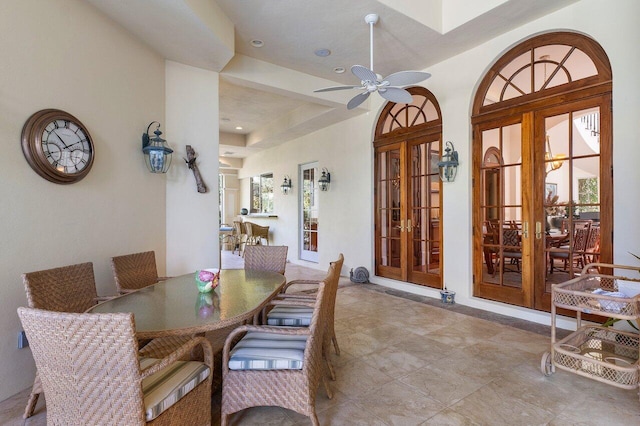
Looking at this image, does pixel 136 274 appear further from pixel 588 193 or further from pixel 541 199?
pixel 588 193

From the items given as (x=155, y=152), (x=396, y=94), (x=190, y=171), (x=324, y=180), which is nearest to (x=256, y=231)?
(x=324, y=180)

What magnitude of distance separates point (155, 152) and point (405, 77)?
8.68ft

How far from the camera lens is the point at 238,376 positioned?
6.15ft

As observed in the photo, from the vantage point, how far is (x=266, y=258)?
11.8 feet

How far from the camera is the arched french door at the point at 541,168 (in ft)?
10.9

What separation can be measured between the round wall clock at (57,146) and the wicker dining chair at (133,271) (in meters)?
0.78

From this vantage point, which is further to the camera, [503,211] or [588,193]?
[503,211]

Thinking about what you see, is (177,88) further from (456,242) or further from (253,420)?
(456,242)

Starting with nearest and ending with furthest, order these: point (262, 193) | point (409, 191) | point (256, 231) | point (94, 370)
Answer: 1. point (94, 370)
2. point (409, 191)
3. point (256, 231)
4. point (262, 193)

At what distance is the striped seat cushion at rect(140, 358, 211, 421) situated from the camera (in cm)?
146

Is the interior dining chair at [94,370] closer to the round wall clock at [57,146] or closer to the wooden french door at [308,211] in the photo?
the round wall clock at [57,146]

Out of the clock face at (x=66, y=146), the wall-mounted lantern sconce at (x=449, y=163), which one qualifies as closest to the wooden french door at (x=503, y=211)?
the wall-mounted lantern sconce at (x=449, y=163)

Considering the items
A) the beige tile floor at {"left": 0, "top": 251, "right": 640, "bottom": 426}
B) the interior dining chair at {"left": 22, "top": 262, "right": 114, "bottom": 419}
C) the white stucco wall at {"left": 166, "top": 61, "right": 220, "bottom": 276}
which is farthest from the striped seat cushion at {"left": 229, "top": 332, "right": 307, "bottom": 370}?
the white stucco wall at {"left": 166, "top": 61, "right": 220, "bottom": 276}

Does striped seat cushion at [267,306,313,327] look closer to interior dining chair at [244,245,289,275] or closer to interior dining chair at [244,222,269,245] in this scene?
interior dining chair at [244,245,289,275]
